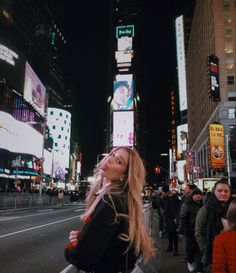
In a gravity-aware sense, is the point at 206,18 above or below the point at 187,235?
above

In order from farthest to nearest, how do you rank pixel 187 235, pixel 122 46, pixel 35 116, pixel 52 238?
pixel 122 46 → pixel 35 116 → pixel 52 238 → pixel 187 235

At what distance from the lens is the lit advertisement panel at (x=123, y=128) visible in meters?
111

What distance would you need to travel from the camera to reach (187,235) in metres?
9.02

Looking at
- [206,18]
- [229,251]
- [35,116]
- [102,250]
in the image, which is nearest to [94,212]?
[102,250]

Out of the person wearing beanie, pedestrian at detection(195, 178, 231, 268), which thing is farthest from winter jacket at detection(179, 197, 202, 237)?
pedestrian at detection(195, 178, 231, 268)

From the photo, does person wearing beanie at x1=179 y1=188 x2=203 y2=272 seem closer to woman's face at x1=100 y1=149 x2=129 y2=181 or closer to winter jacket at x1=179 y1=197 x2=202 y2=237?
winter jacket at x1=179 y1=197 x2=202 y2=237

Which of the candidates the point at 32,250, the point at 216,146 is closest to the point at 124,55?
the point at 216,146

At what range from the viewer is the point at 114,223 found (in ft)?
8.48

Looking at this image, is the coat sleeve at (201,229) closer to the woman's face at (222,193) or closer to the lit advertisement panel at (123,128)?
the woman's face at (222,193)

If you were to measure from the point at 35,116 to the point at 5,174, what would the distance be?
21363mm

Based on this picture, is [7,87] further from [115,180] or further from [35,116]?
[115,180]

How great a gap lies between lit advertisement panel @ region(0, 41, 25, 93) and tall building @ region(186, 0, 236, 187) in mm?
35970

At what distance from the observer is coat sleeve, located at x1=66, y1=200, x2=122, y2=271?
2.49 m

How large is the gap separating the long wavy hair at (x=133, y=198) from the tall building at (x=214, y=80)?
48958mm
